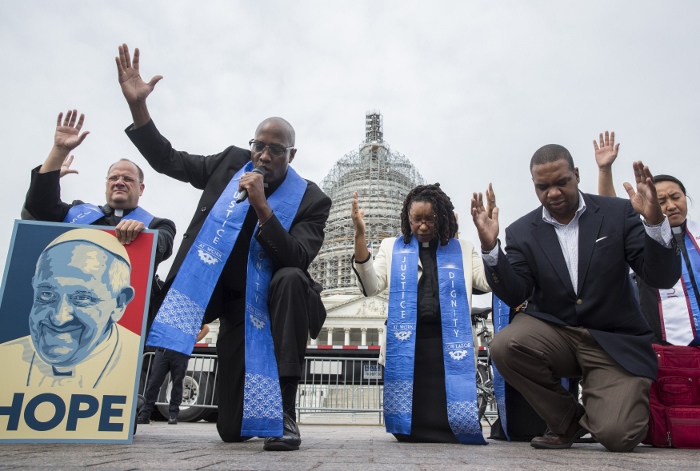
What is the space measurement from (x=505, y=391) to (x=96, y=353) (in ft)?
10.5

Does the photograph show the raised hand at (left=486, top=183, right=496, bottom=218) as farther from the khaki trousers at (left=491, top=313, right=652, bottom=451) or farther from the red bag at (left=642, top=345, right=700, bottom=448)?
the red bag at (left=642, top=345, right=700, bottom=448)

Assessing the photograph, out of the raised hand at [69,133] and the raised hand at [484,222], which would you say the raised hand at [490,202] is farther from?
the raised hand at [69,133]

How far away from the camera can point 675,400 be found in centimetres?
361

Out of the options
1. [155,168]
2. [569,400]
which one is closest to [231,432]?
[155,168]

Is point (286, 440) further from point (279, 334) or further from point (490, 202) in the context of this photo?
point (490, 202)

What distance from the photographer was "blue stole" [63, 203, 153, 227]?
13.2 feet

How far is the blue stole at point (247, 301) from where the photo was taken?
117 inches

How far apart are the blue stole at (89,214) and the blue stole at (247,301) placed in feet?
2.51

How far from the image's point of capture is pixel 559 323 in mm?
3760

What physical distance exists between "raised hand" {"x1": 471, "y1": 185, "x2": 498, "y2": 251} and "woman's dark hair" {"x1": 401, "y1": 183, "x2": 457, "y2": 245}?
97 cm

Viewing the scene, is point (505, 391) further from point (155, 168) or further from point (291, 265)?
point (155, 168)

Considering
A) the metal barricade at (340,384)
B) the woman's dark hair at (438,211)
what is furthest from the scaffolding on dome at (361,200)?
the woman's dark hair at (438,211)

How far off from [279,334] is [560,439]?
1.89 metres

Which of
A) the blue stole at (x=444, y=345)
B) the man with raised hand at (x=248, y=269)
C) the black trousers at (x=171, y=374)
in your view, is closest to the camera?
the man with raised hand at (x=248, y=269)
